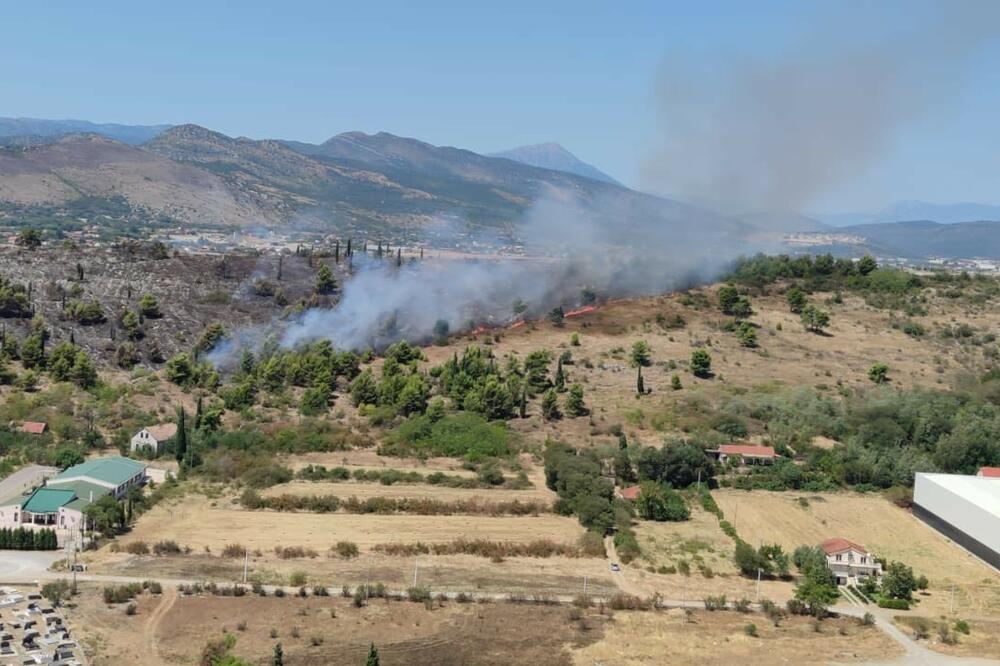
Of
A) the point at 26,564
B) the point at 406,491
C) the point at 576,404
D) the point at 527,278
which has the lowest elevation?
the point at 26,564

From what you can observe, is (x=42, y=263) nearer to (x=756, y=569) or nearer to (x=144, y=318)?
(x=144, y=318)

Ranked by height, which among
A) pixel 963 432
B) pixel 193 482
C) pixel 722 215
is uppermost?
pixel 722 215

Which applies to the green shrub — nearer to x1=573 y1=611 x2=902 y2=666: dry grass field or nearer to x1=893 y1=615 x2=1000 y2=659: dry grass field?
x1=893 y1=615 x2=1000 y2=659: dry grass field

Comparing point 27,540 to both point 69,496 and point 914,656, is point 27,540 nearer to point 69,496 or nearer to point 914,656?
point 69,496

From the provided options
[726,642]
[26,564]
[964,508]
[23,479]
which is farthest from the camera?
[23,479]

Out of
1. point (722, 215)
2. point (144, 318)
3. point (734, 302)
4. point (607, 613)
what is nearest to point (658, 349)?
point (734, 302)

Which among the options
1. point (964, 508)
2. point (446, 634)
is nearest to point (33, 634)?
point (446, 634)

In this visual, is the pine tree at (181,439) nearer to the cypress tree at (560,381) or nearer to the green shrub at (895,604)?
the cypress tree at (560,381)
